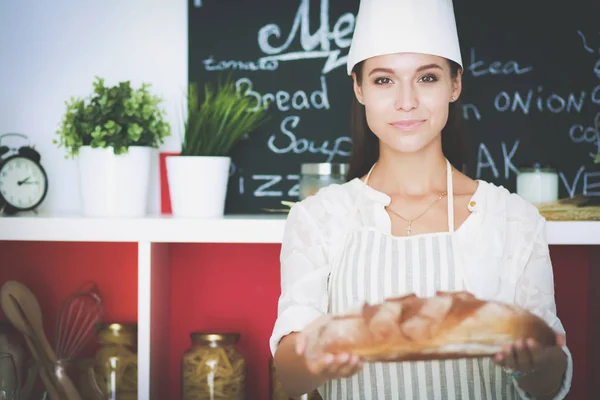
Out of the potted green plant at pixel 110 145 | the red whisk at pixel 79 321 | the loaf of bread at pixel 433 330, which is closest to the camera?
the loaf of bread at pixel 433 330

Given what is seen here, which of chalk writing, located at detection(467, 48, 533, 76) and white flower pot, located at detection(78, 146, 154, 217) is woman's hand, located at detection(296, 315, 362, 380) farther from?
chalk writing, located at detection(467, 48, 533, 76)

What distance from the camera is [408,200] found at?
4.44ft

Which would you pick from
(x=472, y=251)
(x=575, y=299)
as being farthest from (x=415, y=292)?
(x=575, y=299)

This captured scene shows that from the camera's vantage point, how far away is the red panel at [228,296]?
1.88 m

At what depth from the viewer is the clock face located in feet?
5.63

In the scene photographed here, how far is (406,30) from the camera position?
4.04ft

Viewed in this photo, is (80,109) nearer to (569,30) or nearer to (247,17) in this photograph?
(247,17)

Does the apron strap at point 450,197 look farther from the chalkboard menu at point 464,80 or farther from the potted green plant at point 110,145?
the potted green plant at point 110,145

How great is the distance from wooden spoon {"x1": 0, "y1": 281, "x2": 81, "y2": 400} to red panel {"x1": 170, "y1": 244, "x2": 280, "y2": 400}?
334 millimetres

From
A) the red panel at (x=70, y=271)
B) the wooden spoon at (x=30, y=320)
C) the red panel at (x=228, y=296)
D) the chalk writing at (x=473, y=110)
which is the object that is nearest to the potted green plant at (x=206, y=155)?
the red panel at (x=228, y=296)

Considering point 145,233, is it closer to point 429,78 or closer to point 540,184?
point 429,78

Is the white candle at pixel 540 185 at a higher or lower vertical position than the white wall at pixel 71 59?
lower

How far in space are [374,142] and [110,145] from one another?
665 millimetres

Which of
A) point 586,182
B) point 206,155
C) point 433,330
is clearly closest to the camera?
point 433,330
